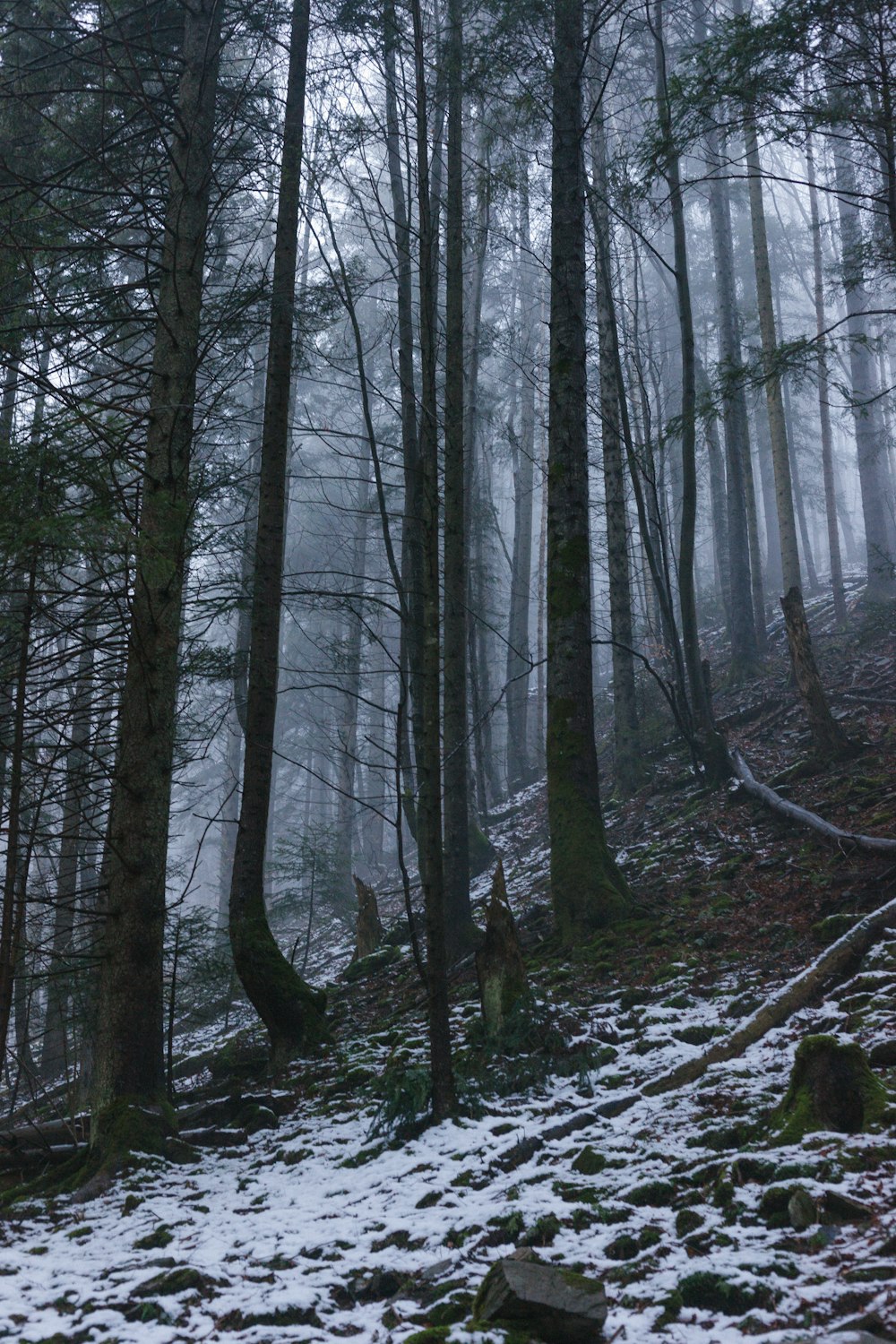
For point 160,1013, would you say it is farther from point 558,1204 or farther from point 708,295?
point 708,295

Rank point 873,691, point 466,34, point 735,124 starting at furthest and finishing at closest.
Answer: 1. point 873,691
2. point 466,34
3. point 735,124

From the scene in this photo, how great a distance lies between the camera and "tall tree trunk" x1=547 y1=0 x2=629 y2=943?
24.8 ft

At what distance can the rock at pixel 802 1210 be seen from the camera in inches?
115

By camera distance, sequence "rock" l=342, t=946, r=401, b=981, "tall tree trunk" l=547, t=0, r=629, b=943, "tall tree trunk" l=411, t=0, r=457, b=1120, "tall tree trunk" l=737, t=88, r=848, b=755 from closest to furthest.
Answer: "tall tree trunk" l=411, t=0, r=457, b=1120, "tall tree trunk" l=547, t=0, r=629, b=943, "tall tree trunk" l=737, t=88, r=848, b=755, "rock" l=342, t=946, r=401, b=981

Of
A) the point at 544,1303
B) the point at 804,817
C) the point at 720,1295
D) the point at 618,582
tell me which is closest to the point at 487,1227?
the point at 544,1303

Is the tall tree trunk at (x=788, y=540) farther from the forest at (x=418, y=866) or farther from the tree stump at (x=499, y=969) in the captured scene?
the tree stump at (x=499, y=969)

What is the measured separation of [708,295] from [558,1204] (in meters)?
36.0

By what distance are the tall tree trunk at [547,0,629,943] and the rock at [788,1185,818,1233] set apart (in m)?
4.32

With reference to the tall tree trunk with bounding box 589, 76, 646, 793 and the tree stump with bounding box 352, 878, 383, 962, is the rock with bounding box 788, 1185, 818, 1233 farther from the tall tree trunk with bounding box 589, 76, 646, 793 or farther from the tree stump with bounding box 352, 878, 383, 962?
the tall tree trunk with bounding box 589, 76, 646, 793

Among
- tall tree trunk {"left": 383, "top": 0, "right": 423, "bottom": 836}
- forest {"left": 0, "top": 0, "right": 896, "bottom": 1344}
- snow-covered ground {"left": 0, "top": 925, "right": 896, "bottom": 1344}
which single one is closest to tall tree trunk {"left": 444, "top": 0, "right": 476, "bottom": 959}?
forest {"left": 0, "top": 0, "right": 896, "bottom": 1344}

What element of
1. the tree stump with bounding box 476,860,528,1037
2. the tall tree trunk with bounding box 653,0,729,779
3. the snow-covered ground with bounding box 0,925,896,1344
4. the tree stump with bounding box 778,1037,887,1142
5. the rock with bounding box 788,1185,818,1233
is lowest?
the snow-covered ground with bounding box 0,925,896,1344

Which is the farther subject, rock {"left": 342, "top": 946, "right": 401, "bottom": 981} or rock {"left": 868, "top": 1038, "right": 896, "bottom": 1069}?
rock {"left": 342, "top": 946, "right": 401, "bottom": 981}

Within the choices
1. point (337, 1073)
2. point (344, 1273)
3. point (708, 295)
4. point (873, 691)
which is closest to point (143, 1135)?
point (337, 1073)

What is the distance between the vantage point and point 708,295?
111 feet
